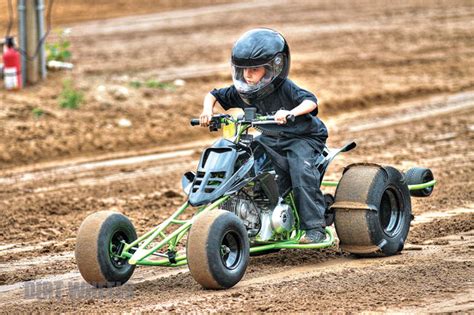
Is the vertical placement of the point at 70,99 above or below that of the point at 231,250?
below

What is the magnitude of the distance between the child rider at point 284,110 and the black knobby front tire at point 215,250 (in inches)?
39.3

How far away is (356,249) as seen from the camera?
9.29 m

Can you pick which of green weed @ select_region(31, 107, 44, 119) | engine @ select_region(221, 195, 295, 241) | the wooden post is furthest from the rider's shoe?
the wooden post

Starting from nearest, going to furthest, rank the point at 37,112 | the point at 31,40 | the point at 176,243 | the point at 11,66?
the point at 176,243, the point at 37,112, the point at 11,66, the point at 31,40

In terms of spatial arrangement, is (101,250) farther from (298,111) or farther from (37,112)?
(37,112)

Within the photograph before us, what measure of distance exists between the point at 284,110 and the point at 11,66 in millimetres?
9685

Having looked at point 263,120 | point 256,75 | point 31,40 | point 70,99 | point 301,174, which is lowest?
point 70,99

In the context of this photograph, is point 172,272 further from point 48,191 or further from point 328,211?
point 48,191

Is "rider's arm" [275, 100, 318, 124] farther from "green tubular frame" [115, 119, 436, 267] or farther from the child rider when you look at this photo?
"green tubular frame" [115, 119, 436, 267]

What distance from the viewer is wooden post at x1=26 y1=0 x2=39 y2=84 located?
18156mm

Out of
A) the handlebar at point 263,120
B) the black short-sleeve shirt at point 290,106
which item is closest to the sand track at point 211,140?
the black short-sleeve shirt at point 290,106

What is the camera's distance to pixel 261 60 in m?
9.09

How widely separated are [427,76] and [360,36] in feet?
15.3

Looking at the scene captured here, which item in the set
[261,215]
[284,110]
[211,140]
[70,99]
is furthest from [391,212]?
[70,99]
